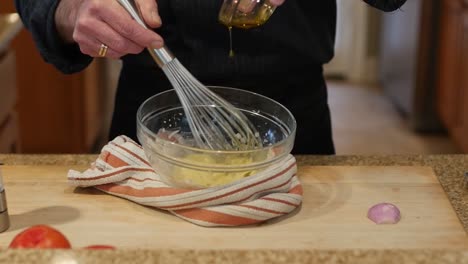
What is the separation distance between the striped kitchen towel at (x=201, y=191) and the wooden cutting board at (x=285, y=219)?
0.01 m

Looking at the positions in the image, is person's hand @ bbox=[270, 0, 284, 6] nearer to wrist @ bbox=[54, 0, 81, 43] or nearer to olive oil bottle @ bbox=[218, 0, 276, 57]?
olive oil bottle @ bbox=[218, 0, 276, 57]

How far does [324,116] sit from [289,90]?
100 mm

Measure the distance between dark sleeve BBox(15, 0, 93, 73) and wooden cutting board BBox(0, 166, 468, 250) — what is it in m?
0.20

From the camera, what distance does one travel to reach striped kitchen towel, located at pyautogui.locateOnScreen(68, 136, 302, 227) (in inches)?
35.2

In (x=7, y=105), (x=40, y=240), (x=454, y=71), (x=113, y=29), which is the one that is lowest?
(x=454, y=71)

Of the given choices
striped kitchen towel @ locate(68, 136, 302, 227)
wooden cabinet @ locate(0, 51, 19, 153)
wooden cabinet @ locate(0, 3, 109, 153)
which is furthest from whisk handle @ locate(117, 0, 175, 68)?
wooden cabinet @ locate(0, 3, 109, 153)

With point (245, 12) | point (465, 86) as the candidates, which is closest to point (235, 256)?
point (245, 12)

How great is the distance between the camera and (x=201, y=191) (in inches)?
35.6

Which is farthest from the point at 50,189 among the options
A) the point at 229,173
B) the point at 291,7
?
the point at 291,7

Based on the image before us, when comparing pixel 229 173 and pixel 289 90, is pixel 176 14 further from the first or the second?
pixel 229 173

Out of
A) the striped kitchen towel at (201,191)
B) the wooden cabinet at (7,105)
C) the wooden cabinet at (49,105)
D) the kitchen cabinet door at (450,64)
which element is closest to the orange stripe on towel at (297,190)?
the striped kitchen towel at (201,191)

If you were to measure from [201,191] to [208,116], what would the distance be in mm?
153

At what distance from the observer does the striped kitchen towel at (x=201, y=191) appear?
89cm

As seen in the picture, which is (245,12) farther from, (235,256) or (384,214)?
(235,256)
